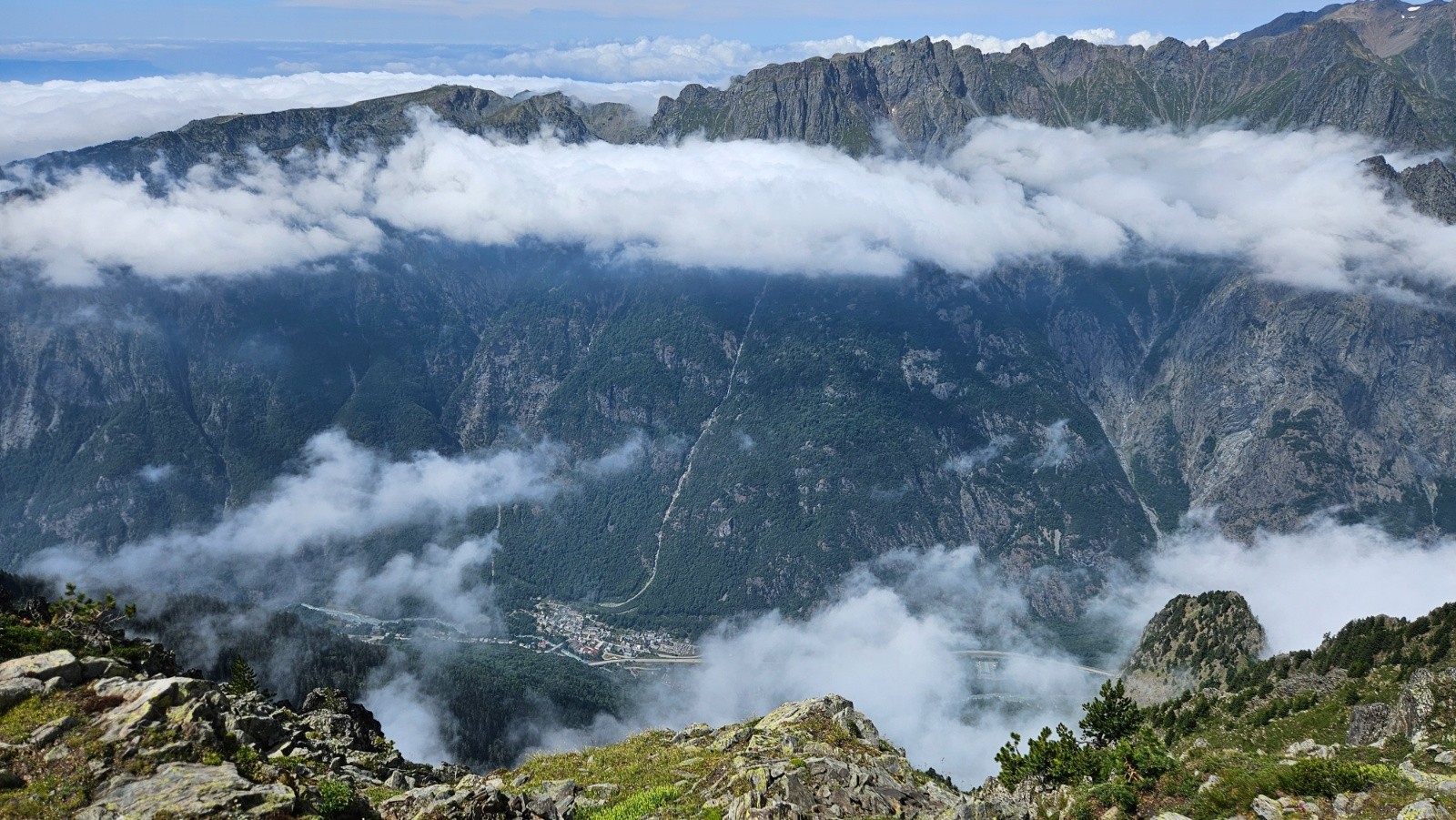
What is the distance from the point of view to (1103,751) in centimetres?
4400

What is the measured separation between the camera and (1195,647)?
134125 mm

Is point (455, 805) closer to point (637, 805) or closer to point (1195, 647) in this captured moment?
point (637, 805)

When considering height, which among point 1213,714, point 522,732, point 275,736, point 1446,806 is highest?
point 1446,806

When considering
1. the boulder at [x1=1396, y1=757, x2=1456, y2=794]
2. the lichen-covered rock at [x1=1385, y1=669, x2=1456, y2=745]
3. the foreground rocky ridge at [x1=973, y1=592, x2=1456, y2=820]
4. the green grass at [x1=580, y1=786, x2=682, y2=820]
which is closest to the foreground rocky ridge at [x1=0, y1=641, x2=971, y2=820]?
the green grass at [x1=580, y1=786, x2=682, y2=820]

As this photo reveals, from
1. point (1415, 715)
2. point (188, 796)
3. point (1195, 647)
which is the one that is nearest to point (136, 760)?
point (188, 796)

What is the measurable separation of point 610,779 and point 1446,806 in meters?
38.5

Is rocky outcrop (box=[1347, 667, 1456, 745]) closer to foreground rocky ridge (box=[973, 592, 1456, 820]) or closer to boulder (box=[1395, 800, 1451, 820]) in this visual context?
foreground rocky ridge (box=[973, 592, 1456, 820])

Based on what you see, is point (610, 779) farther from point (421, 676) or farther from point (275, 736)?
point (421, 676)

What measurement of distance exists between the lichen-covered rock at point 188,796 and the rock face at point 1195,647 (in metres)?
125

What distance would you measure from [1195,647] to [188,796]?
479 ft

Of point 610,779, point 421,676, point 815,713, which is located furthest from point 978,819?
point 421,676

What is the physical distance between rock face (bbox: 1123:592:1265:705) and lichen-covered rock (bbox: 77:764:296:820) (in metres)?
125

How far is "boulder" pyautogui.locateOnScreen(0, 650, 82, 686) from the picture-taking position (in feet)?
96.3

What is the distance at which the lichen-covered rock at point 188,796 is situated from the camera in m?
24.2
